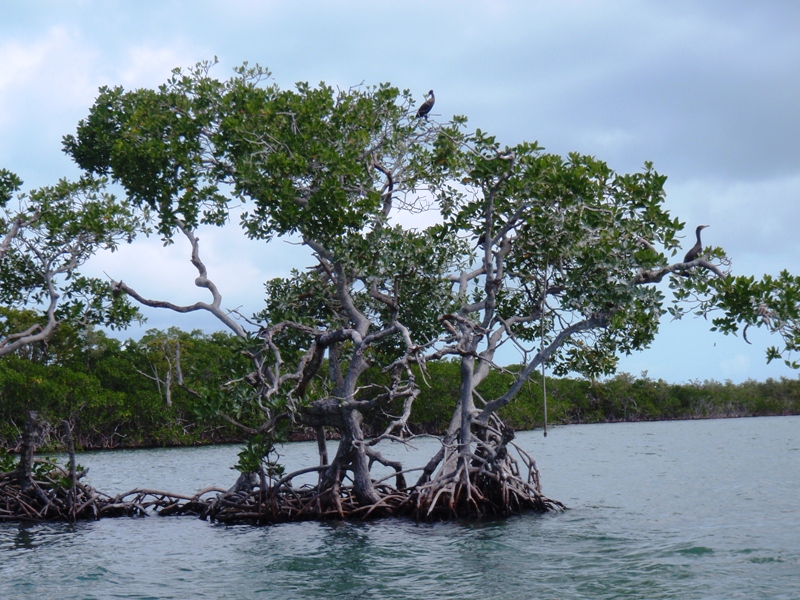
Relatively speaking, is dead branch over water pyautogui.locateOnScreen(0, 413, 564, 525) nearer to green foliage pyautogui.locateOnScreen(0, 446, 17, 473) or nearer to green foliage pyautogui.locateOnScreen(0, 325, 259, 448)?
green foliage pyautogui.locateOnScreen(0, 446, 17, 473)

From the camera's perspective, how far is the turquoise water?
10719 mm

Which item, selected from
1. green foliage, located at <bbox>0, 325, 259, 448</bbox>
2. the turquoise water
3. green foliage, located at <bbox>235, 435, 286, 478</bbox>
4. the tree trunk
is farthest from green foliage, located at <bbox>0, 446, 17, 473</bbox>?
green foliage, located at <bbox>0, 325, 259, 448</bbox>

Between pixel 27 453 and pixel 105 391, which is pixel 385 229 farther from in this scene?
pixel 105 391

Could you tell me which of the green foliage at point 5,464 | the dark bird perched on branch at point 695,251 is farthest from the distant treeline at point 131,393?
the dark bird perched on branch at point 695,251

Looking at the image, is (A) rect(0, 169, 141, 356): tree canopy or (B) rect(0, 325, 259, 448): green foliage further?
(B) rect(0, 325, 259, 448): green foliage

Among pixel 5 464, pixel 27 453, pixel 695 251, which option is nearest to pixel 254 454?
pixel 27 453

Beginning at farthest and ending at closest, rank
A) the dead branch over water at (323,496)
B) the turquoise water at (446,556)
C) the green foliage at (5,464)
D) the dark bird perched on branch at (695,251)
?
the green foliage at (5,464)
the dead branch over water at (323,496)
the dark bird perched on branch at (695,251)
the turquoise water at (446,556)

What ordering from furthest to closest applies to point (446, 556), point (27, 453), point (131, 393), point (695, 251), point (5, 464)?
point (131, 393) < point (5, 464) < point (27, 453) < point (695, 251) < point (446, 556)

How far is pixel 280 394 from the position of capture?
13734 millimetres

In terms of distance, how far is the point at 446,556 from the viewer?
40.1 feet

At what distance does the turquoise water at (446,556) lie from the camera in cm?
1072

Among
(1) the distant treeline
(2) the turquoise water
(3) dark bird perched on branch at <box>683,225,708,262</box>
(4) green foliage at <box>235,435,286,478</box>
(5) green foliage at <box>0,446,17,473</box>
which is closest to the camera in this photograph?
(2) the turquoise water

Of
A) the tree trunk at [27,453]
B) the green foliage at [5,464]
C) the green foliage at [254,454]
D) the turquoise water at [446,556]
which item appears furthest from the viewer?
the green foliage at [5,464]

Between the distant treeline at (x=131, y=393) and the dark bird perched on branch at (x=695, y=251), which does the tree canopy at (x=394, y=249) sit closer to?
the dark bird perched on branch at (x=695, y=251)
